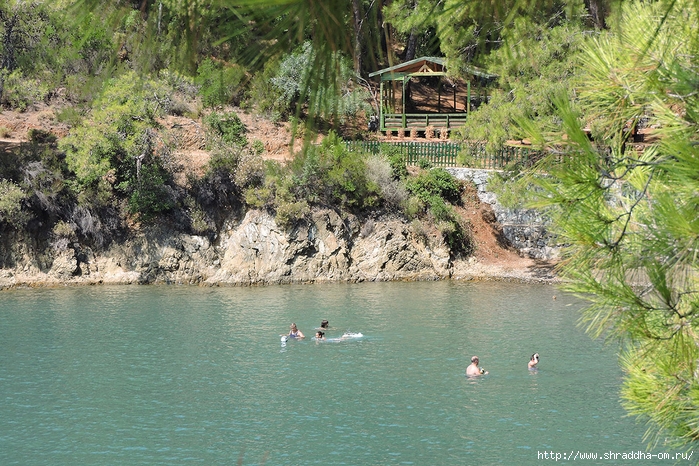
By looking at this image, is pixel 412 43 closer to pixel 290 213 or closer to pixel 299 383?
pixel 299 383

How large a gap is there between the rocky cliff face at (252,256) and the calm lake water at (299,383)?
2.25 m

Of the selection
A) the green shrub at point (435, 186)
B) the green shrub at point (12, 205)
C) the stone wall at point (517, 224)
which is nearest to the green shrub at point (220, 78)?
the green shrub at point (12, 205)

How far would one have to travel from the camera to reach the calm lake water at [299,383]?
13453 mm

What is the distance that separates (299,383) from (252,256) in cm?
1101

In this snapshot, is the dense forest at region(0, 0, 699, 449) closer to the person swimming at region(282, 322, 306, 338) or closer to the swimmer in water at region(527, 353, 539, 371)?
the swimmer in water at region(527, 353, 539, 371)

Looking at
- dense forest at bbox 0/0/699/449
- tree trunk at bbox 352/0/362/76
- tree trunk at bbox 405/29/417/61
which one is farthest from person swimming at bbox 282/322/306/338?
tree trunk at bbox 352/0/362/76

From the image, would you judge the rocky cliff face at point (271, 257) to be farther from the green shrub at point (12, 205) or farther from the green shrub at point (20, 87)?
the green shrub at point (20, 87)

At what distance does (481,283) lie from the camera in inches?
1069

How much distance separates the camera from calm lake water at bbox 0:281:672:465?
44.1 feet

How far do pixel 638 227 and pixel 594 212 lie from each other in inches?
29.3

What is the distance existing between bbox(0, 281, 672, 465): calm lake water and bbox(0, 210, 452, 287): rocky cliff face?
225 centimetres

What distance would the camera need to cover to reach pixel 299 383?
16.7 meters

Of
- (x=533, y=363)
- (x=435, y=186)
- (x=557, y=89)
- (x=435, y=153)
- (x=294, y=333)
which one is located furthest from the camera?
(x=435, y=153)

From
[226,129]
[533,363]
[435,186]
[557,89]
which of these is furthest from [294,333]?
[557,89]
